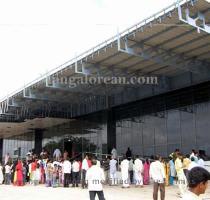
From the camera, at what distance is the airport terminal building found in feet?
51.6

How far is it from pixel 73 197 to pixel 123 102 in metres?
12.2

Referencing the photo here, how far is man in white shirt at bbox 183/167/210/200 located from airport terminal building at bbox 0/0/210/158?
10.6m

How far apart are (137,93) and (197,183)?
820 inches

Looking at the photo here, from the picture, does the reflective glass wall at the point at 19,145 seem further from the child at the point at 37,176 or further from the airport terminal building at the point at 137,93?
the child at the point at 37,176

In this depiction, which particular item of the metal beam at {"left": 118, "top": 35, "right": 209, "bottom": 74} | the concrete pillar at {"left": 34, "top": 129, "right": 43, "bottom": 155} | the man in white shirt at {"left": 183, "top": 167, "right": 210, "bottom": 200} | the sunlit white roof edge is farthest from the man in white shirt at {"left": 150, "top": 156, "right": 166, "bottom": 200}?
the concrete pillar at {"left": 34, "top": 129, "right": 43, "bottom": 155}

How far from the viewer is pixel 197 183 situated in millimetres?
3443

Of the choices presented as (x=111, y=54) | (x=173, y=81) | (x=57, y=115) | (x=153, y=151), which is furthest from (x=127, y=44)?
(x=57, y=115)

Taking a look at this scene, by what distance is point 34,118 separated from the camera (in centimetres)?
3042

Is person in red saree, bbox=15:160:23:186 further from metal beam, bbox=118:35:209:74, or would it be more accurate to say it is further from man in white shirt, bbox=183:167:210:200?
man in white shirt, bbox=183:167:210:200

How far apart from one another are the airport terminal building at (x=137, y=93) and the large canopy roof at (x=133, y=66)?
36 millimetres

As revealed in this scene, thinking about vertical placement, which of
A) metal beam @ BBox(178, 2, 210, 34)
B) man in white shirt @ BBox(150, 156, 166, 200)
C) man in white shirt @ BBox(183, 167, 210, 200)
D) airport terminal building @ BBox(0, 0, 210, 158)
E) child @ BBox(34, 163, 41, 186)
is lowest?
child @ BBox(34, 163, 41, 186)

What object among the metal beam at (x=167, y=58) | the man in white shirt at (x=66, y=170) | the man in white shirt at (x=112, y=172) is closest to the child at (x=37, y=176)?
the man in white shirt at (x=66, y=170)

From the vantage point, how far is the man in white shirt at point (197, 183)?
3.43 m

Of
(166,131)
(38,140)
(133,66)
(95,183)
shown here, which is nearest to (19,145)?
(38,140)
